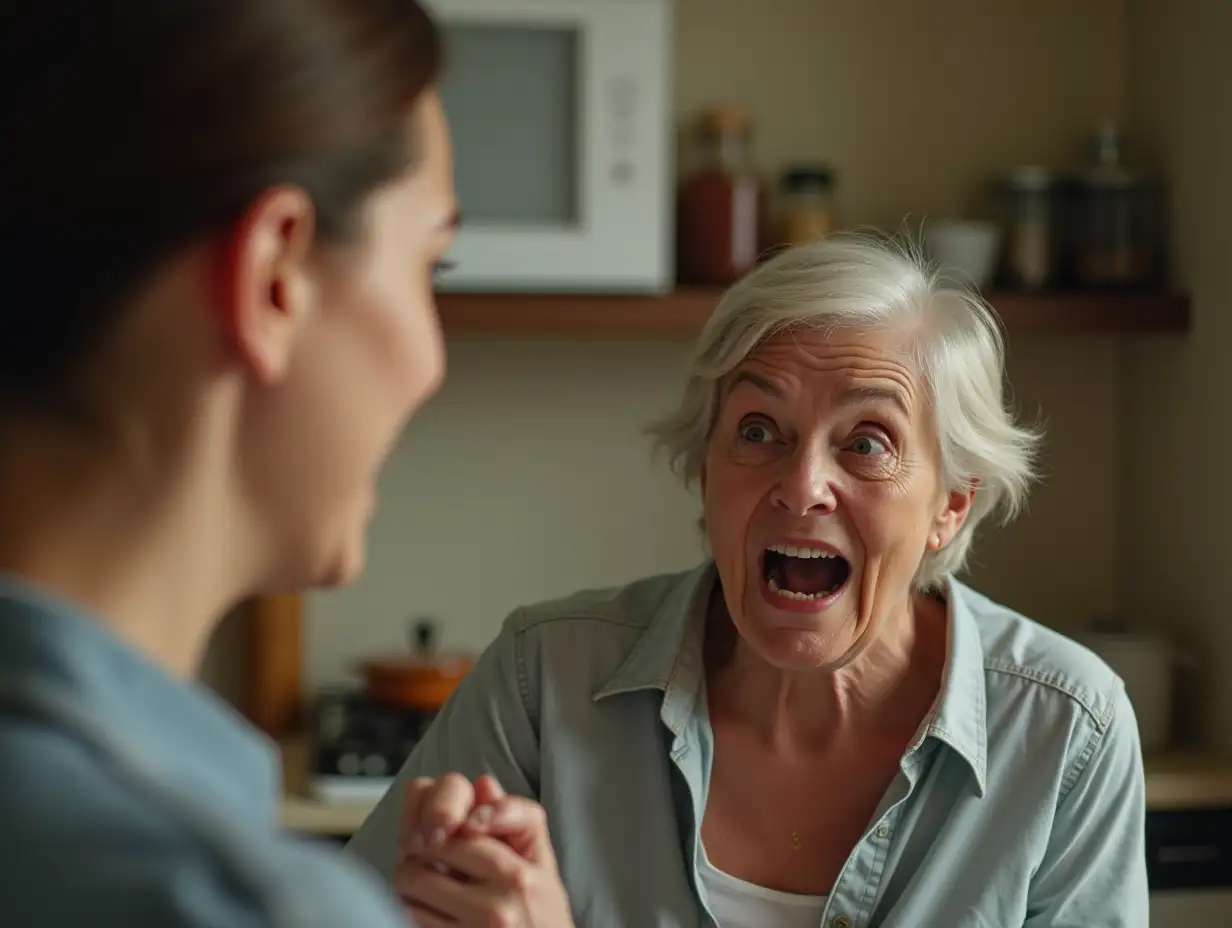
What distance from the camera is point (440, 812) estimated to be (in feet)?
3.88

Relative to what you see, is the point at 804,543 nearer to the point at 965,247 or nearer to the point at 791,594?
the point at 791,594

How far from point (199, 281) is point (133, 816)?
0.65 feet

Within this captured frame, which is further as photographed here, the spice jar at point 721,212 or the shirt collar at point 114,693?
the spice jar at point 721,212

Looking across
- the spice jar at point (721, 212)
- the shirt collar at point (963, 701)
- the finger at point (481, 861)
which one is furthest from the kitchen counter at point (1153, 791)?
the finger at point (481, 861)

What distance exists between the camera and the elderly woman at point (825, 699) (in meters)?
1.55

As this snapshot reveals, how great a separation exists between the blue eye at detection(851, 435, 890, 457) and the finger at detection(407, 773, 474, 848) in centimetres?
61

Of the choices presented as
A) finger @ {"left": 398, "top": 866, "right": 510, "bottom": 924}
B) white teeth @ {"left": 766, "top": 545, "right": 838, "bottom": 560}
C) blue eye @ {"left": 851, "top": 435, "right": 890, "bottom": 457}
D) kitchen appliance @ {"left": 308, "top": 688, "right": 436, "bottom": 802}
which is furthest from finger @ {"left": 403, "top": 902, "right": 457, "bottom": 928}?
kitchen appliance @ {"left": 308, "top": 688, "right": 436, "bottom": 802}

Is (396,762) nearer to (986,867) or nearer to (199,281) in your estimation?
(986,867)

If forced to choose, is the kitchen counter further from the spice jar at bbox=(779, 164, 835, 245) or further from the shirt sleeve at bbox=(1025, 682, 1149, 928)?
the spice jar at bbox=(779, 164, 835, 245)

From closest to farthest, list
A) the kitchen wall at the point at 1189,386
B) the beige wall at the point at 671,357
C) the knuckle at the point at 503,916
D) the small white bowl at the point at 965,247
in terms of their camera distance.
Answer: the knuckle at the point at 503,916
the kitchen wall at the point at 1189,386
the small white bowl at the point at 965,247
the beige wall at the point at 671,357

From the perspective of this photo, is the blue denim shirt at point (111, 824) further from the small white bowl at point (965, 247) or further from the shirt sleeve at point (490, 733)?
the small white bowl at point (965, 247)

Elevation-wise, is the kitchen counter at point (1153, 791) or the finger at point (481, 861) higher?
the finger at point (481, 861)

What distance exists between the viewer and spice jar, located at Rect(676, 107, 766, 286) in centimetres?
263

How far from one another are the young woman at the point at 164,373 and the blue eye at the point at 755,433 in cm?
102
